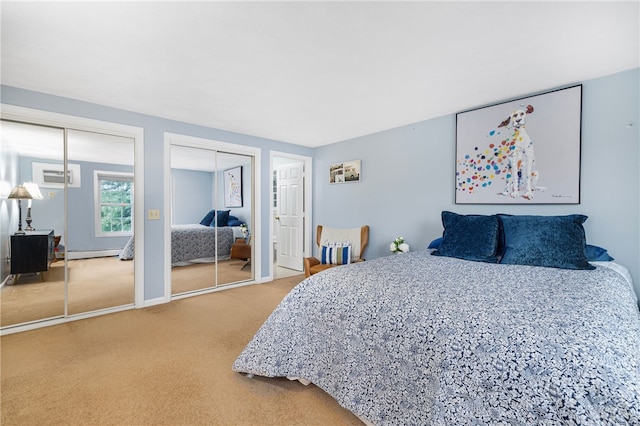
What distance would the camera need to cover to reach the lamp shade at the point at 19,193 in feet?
8.89

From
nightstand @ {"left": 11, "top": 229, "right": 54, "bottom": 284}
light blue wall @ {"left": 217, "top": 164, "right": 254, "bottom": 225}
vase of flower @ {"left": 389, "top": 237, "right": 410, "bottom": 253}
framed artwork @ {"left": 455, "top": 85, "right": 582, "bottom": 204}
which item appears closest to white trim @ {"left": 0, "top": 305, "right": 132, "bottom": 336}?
nightstand @ {"left": 11, "top": 229, "right": 54, "bottom": 284}

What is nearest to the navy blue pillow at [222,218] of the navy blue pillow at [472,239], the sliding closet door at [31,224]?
the sliding closet door at [31,224]

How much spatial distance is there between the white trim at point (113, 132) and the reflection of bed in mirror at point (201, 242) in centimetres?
42

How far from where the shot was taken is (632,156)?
2.18 metres

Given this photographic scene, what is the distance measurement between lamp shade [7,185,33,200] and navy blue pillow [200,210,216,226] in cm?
172

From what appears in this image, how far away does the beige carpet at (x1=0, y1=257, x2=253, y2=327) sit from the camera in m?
2.74

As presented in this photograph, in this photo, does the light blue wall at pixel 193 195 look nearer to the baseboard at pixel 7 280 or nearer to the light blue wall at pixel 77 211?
the light blue wall at pixel 77 211

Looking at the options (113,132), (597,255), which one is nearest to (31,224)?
(113,132)

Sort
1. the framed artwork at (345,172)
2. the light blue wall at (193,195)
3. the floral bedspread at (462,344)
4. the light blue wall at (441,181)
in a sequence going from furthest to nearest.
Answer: the framed artwork at (345,172) < the light blue wall at (193,195) < the light blue wall at (441,181) < the floral bedspread at (462,344)

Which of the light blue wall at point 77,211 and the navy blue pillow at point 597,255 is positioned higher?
the light blue wall at point 77,211

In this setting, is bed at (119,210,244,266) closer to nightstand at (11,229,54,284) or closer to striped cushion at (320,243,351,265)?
nightstand at (11,229,54,284)

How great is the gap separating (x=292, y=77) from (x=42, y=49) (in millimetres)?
1810

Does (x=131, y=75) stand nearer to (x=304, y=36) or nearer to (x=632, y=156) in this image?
(x=304, y=36)

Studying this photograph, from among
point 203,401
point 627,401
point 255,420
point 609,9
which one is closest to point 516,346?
point 627,401
